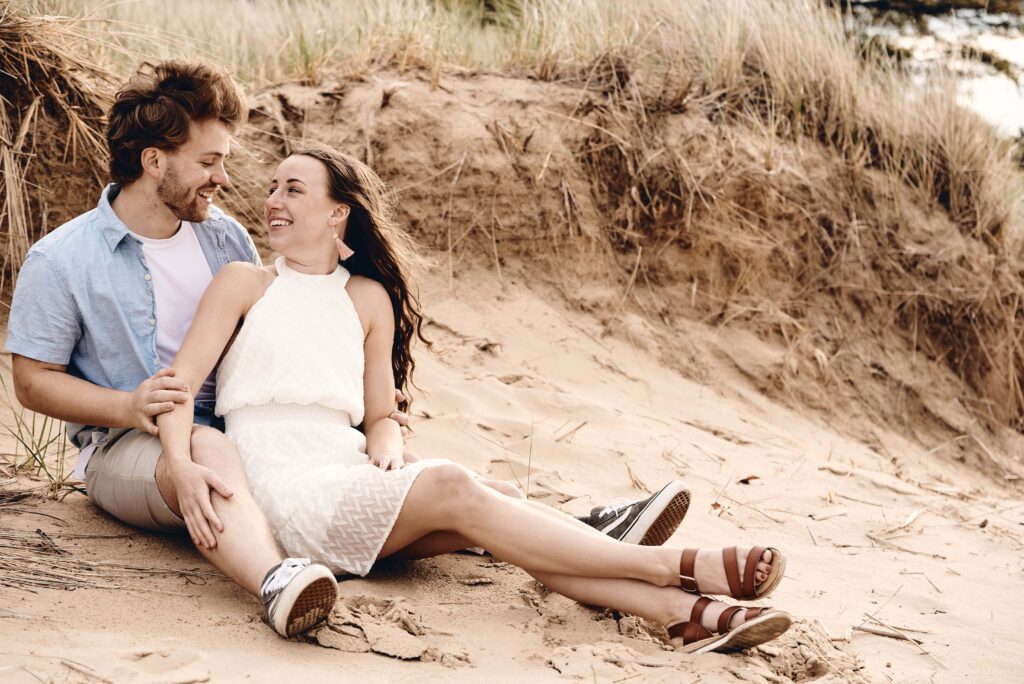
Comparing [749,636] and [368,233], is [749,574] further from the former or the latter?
[368,233]

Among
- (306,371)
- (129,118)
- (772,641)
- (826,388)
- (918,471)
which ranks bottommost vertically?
(918,471)

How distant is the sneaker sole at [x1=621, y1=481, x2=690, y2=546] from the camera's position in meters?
3.07

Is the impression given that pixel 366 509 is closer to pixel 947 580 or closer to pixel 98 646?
pixel 98 646

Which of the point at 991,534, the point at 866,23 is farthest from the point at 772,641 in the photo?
the point at 866,23

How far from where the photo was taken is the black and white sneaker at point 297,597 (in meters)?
2.43

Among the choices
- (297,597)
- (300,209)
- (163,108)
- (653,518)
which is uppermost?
(163,108)

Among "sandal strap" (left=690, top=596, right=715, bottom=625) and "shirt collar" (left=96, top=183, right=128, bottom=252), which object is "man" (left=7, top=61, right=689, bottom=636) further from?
"sandal strap" (left=690, top=596, right=715, bottom=625)

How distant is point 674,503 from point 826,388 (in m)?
3.56

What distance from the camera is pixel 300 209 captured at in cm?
332

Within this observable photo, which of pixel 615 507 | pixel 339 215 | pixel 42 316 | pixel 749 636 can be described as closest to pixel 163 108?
pixel 339 215

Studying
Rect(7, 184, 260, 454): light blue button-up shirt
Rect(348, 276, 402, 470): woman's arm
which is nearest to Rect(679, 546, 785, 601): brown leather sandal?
Rect(348, 276, 402, 470): woman's arm

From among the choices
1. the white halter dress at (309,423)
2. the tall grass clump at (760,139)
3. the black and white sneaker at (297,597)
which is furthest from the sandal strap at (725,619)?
the tall grass clump at (760,139)

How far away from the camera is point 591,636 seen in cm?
275

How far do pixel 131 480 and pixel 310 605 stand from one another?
2.90 ft
